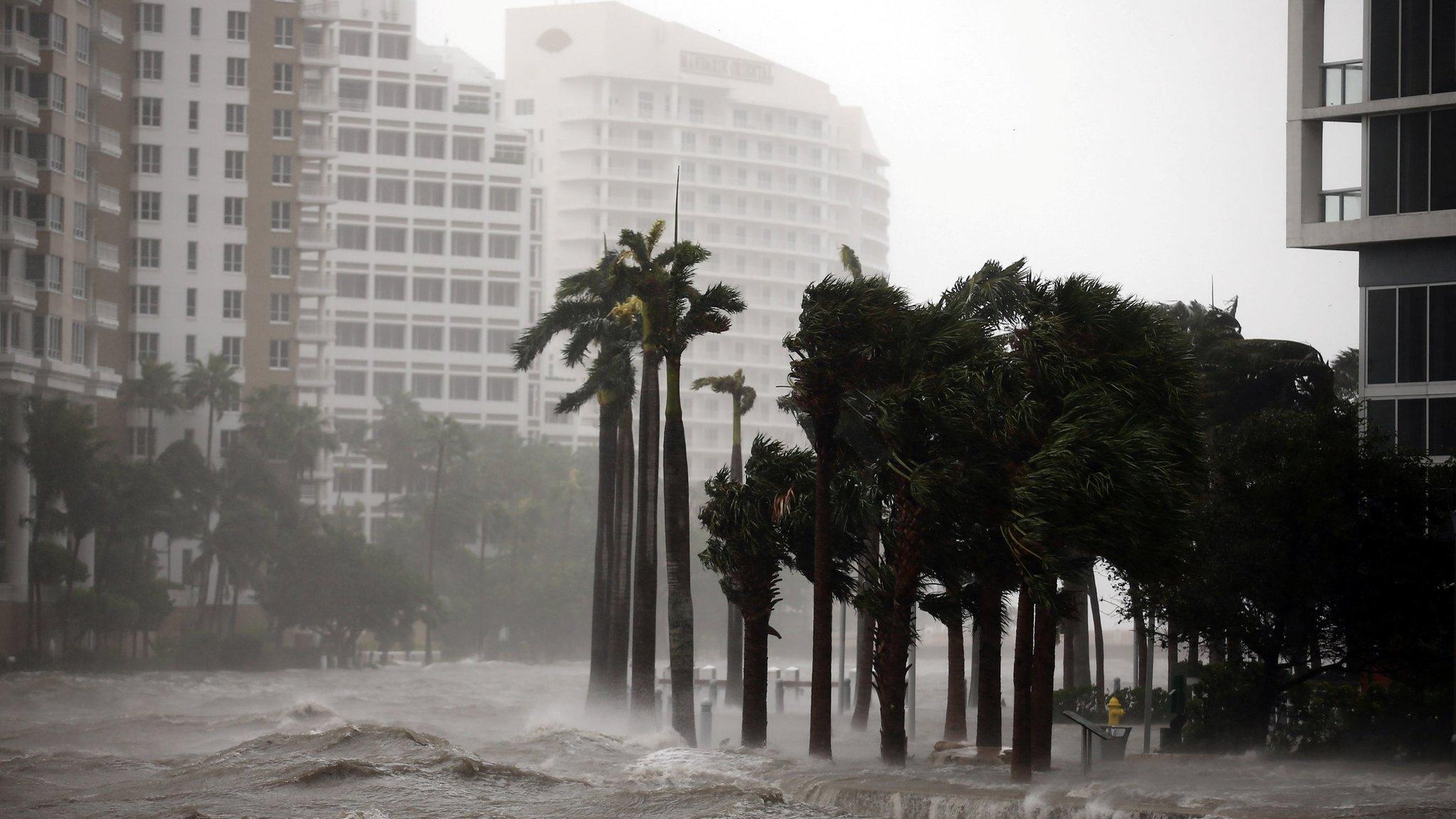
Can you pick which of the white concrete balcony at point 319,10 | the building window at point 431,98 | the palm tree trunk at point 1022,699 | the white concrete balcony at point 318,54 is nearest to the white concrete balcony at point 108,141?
the white concrete balcony at point 318,54

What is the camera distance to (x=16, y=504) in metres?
86.4

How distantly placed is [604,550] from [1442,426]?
26392 mm

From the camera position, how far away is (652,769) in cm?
3656

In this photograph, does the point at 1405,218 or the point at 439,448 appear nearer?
the point at 1405,218

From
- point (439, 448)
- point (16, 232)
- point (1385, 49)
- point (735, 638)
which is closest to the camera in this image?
point (1385, 49)

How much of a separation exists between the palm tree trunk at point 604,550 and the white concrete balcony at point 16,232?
5179 cm

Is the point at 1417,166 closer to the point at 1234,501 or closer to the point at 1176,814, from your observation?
the point at 1234,501

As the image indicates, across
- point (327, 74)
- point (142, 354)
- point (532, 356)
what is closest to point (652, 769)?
point (532, 356)

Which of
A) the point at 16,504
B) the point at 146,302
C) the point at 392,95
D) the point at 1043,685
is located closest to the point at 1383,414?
the point at 1043,685

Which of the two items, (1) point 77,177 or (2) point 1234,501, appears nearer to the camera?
(2) point 1234,501

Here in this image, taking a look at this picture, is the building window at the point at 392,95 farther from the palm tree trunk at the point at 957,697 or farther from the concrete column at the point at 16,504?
the palm tree trunk at the point at 957,697

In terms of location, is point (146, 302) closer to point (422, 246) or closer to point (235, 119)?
point (235, 119)

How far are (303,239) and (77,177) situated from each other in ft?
95.4

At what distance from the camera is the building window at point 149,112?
11700 cm
